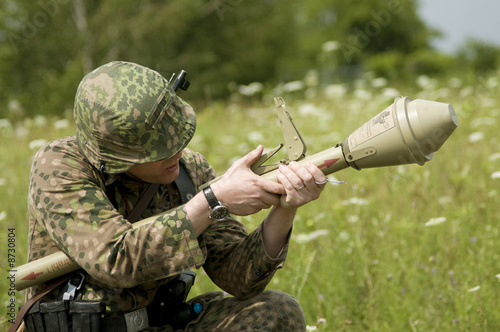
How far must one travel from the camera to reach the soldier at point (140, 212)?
233 centimetres

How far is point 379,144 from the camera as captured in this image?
2.24 metres

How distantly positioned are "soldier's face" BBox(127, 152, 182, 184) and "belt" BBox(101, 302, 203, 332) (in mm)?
588

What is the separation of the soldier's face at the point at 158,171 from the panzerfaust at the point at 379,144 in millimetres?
219

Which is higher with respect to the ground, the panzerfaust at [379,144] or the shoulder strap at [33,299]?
the panzerfaust at [379,144]

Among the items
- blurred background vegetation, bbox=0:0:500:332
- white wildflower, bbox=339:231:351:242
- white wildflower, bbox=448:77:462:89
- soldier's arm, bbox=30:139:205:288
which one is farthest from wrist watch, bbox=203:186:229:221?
white wildflower, bbox=448:77:462:89

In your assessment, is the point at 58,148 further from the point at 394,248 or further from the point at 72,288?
the point at 394,248

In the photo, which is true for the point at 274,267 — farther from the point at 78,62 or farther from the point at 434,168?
A: the point at 78,62

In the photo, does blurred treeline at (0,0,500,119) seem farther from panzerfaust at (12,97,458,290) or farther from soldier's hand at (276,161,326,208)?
soldier's hand at (276,161,326,208)

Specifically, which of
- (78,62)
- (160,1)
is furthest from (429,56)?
(78,62)

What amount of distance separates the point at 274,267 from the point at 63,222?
0.92m

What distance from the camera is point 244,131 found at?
7.62 metres

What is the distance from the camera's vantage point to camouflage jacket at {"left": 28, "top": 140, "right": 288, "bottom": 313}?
7.61 feet

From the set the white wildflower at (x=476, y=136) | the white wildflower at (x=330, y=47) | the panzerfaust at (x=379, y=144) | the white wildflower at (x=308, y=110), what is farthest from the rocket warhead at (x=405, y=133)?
the white wildflower at (x=330, y=47)

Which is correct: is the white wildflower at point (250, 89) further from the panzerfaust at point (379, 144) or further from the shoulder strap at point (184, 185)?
the panzerfaust at point (379, 144)
